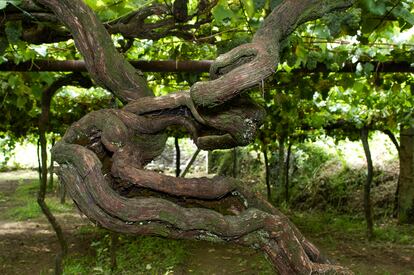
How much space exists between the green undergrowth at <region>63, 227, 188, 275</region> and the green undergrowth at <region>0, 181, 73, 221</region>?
2.59 m

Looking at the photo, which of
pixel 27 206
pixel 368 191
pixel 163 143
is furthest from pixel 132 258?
pixel 27 206

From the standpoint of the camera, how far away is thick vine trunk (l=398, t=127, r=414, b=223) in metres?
7.08

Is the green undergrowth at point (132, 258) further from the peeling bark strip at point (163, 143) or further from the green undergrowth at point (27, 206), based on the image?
the peeling bark strip at point (163, 143)

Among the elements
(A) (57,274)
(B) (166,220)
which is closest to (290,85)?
(A) (57,274)

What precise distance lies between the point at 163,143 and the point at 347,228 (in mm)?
6457

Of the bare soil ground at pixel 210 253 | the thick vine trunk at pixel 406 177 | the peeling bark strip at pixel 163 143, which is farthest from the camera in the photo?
the thick vine trunk at pixel 406 177

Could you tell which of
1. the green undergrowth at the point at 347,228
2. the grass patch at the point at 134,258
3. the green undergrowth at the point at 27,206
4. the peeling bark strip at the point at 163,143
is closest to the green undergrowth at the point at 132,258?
the grass patch at the point at 134,258

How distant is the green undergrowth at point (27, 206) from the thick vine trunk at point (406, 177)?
5577 millimetres

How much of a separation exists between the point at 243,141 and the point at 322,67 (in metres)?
2.74

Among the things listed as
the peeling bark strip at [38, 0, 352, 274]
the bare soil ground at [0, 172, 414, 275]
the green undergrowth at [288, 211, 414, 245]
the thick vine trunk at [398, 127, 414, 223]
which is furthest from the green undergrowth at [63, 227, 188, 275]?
the peeling bark strip at [38, 0, 352, 274]

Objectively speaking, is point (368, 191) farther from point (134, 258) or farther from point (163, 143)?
point (163, 143)

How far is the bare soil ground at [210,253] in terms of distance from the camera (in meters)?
4.98

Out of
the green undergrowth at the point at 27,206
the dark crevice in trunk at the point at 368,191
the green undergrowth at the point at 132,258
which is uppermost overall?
the dark crevice in trunk at the point at 368,191

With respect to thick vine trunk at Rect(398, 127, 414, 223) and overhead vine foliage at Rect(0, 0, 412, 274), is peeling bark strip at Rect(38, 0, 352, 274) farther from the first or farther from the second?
thick vine trunk at Rect(398, 127, 414, 223)
